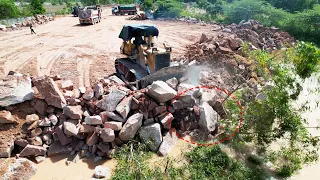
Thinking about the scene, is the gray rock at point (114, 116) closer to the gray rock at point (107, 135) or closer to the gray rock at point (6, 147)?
the gray rock at point (107, 135)

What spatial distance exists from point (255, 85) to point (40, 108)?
26.4 feet

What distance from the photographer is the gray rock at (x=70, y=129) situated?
6469mm

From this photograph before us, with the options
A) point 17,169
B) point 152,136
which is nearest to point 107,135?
point 152,136

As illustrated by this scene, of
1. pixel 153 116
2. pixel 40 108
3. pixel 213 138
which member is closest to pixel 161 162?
pixel 153 116

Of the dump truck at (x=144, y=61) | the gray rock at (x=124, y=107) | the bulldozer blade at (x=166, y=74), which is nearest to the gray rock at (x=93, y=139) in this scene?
the gray rock at (x=124, y=107)

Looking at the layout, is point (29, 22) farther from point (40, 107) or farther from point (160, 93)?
point (160, 93)

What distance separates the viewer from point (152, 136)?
667cm

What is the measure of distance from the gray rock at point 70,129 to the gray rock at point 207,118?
372cm

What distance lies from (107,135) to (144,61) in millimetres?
3421

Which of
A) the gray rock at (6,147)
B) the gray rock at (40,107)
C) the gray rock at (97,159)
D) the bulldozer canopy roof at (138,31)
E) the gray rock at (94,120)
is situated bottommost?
the gray rock at (97,159)

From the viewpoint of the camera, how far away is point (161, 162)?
628 cm

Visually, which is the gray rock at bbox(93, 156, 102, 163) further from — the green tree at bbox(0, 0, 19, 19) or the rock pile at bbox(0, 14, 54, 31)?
the green tree at bbox(0, 0, 19, 19)

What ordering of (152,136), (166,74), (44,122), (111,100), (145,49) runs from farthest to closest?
1. (145,49)
2. (166,74)
3. (111,100)
4. (44,122)
5. (152,136)

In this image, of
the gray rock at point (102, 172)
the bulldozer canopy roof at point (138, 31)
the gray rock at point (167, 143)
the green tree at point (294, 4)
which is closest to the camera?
the gray rock at point (102, 172)
